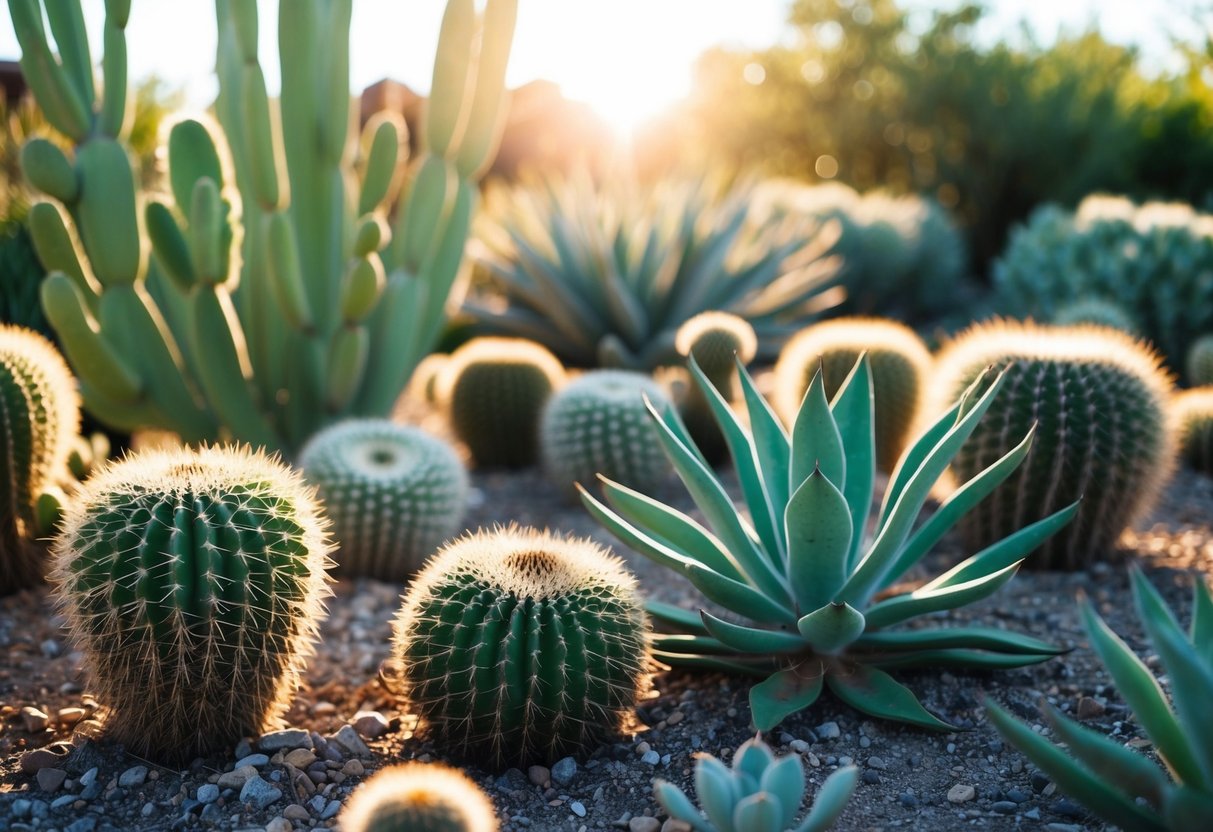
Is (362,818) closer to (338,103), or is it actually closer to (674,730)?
(674,730)

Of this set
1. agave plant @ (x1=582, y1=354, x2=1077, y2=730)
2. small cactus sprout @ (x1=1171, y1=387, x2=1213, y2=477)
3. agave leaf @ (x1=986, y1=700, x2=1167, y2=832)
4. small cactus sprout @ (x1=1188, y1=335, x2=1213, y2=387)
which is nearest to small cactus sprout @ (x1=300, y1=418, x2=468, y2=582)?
agave plant @ (x1=582, y1=354, x2=1077, y2=730)

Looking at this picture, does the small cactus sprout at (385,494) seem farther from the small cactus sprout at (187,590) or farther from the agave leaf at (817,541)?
the agave leaf at (817,541)

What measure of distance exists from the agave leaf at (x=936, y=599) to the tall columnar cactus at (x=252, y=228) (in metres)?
2.47

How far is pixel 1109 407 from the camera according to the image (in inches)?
153

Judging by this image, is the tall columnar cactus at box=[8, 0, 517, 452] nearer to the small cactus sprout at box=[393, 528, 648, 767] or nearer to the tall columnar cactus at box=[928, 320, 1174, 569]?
the small cactus sprout at box=[393, 528, 648, 767]

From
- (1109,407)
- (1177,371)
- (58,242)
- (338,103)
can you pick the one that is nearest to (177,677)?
(58,242)

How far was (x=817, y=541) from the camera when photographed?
284 cm

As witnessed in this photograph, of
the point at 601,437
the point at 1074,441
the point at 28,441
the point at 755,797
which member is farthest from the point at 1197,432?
the point at 28,441

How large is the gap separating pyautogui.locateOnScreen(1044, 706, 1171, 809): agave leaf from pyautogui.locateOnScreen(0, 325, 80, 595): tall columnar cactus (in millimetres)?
3094

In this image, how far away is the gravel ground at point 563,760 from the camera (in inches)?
99.7

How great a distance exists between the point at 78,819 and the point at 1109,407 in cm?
336

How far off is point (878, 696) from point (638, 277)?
4.77 m

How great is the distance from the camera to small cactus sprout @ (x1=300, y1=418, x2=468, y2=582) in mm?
4160

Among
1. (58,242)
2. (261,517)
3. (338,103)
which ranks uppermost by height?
(338,103)
